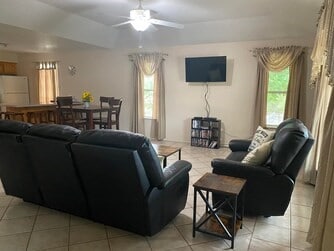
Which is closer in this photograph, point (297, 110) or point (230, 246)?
point (230, 246)

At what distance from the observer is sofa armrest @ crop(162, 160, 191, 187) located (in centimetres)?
228

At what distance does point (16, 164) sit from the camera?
8.60ft

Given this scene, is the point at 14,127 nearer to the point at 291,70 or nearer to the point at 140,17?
the point at 140,17

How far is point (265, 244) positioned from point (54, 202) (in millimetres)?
2072

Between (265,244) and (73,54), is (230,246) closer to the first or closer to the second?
(265,244)

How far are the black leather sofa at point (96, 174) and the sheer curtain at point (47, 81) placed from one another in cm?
582

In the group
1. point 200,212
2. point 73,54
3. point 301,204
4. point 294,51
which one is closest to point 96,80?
point 73,54

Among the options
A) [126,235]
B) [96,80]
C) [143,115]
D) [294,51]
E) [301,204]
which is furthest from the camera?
[96,80]

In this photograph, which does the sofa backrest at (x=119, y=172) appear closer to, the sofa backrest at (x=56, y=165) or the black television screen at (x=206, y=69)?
the sofa backrest at (x=56, y=165)

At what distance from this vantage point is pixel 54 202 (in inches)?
105

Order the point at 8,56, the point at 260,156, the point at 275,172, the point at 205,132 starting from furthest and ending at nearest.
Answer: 1. the point at 8,56
2. the point at 205,132
3. the point at 260,156
4. the point at 275,172

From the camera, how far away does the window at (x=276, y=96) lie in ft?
17.5

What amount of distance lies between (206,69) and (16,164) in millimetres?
4334

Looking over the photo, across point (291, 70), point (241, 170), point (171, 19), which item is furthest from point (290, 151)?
point (171, 19)
